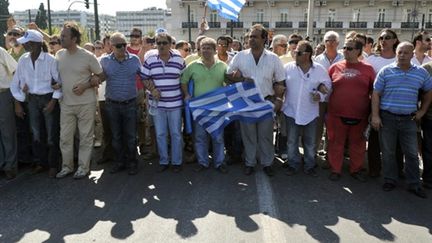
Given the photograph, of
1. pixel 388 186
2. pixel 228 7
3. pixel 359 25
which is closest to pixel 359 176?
pixel 388 186

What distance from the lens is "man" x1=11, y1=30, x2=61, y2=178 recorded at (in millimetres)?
5738

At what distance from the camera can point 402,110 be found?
5238 mm

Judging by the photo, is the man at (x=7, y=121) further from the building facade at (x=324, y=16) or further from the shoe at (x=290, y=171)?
the building facade at (x=324, y=16)

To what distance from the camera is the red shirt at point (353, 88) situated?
5.60 m

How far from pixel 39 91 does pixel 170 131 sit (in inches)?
77.2

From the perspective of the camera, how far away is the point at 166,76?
19.8 feet

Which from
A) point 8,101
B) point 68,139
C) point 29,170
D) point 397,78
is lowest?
point 29,170

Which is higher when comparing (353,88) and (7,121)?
(353,88)

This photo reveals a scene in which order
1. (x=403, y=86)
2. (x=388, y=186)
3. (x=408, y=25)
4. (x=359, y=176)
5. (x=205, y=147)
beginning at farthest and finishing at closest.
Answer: (x=408, y=25) < (x=205, y=147) < (x=359, y=176) < (x=388, y=186) < (x=403, y=86)

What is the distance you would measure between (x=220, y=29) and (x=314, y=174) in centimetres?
5468

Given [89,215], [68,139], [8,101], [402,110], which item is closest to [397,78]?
[402,110]

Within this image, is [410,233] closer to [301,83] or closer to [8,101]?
[301,83]

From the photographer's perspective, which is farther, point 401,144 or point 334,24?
point 334,24

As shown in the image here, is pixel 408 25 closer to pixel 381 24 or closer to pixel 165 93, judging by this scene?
pixel 381 24
